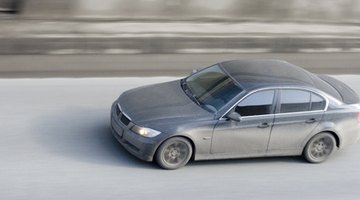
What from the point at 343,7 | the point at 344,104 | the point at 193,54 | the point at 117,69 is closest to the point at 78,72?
the point at 117,69

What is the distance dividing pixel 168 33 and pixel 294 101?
6153 millimetres

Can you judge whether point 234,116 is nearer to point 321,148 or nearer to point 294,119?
point 294,119

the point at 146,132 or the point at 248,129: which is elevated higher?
the point at 248,129

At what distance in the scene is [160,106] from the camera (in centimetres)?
904

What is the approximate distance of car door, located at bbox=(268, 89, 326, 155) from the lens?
9.07 meters

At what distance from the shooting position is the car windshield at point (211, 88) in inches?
354

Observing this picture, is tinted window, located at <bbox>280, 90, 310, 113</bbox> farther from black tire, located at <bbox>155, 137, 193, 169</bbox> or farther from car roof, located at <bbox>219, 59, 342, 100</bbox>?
black tire, located at <bbox>155, 137, 193, 169</bbox>

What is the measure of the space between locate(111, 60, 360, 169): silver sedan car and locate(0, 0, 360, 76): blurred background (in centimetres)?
422

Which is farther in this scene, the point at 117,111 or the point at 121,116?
the point at 117,111

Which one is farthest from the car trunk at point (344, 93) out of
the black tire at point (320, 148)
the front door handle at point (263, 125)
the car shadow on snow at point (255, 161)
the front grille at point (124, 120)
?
the front grille at point (124, 120)

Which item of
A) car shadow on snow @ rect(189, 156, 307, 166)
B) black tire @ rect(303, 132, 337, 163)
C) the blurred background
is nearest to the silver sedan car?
black tire @ rect(303, 132, 337, 163)

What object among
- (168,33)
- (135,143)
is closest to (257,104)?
(135,143)

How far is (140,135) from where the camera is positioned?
28.3 feet

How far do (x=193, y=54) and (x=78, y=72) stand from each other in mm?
2764
